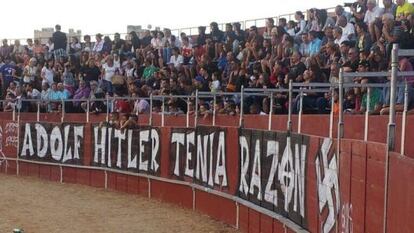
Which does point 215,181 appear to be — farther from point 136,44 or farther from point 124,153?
point 136,44

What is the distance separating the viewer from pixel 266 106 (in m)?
13.9

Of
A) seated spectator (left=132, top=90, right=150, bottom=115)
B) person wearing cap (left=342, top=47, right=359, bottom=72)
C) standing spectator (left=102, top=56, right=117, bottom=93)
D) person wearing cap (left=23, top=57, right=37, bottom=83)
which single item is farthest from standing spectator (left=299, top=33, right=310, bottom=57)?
person wearing cap (left=23, top=57, right=37, bottom=83)

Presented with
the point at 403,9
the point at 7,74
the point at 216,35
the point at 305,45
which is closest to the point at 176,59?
the point at 216,35

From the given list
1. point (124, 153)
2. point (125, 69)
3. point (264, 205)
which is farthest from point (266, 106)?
point (125, 69)

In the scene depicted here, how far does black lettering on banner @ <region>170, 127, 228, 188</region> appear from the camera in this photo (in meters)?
13.5

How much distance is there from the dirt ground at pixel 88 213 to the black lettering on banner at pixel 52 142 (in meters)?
1.47

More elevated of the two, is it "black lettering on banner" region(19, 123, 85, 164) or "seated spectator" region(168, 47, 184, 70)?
"seated spectator" region(168, 47, 184, 70)

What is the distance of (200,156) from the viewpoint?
1445 cm

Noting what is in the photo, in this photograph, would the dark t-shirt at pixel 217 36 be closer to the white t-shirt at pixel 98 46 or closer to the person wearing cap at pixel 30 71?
the white t-shirt at pixel 98 46

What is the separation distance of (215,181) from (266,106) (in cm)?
165

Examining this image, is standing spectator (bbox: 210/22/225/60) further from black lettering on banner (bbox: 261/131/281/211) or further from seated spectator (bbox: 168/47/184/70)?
black lettering on banner (bbox: 261/131/281/211)

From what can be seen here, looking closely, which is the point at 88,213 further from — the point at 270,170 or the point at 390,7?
the point at 390,7

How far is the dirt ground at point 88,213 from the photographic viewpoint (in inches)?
521

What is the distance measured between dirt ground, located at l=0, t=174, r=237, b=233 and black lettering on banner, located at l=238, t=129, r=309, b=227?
4.22 ft
